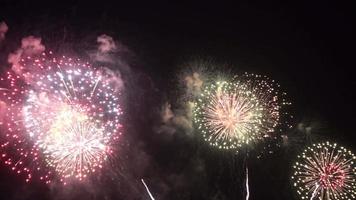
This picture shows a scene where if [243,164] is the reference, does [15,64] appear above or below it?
above

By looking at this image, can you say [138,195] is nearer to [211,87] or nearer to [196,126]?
[196,126]

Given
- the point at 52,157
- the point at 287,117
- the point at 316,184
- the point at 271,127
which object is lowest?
the point at 316,184

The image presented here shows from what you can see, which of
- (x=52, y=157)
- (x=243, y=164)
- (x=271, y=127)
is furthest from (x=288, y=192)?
(x=52, y=157)

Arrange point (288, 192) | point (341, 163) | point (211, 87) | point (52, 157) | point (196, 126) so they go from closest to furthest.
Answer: point (52, 157) → point (341, 163) → point (211, 87) → point (196, 126) → point (288, 192)

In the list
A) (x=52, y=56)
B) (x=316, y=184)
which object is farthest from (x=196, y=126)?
(x=52, y=56)

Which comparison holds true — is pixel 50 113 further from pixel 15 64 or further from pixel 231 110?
pixel 231 110

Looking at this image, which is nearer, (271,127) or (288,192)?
(271,127)

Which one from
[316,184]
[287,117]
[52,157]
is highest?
[287,117]

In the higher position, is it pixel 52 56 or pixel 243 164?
pixel 52 56

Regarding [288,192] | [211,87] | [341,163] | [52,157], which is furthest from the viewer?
[288,192]
